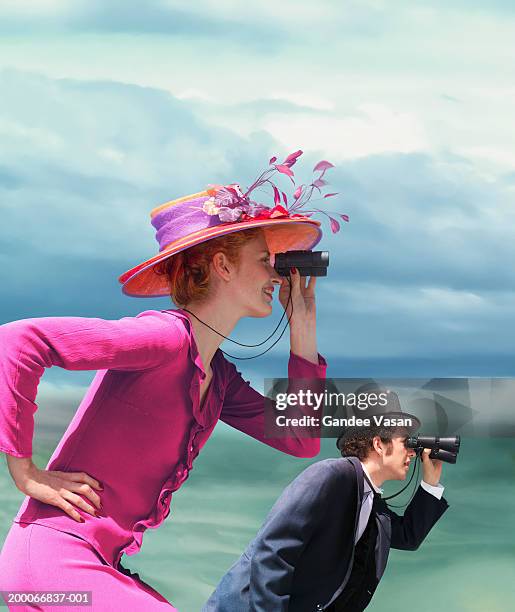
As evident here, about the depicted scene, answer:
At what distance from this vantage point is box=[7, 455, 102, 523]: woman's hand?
3178 millimetres

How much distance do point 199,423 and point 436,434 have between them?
902mm

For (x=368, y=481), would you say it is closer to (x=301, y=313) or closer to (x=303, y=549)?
(x=303, y=549)

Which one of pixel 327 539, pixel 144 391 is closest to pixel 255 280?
pixel 144 391

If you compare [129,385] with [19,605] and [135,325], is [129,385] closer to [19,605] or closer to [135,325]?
[135,325]

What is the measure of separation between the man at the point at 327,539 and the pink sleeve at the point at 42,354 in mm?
669

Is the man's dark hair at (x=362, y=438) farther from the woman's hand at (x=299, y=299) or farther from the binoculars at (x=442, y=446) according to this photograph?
the woman's hand at (x=299, y=299)

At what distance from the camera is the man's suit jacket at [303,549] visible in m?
3.39

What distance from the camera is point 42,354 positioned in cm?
311

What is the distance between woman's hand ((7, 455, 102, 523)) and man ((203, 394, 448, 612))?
0.50 metres

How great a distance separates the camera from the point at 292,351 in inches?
145

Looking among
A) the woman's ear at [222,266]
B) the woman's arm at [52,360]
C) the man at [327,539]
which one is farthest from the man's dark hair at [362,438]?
the woman's arm at [52,360]

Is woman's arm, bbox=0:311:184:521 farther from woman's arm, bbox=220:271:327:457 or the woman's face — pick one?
woman's arm, bbox=220:271:327:457

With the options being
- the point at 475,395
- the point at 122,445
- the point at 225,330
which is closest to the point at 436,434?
the point at 475,395

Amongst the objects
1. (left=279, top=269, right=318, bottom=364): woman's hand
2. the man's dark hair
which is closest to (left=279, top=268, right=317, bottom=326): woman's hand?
(left=279, top=269, right=318, bottom=364): woman's hand
